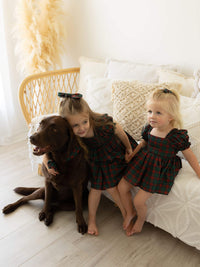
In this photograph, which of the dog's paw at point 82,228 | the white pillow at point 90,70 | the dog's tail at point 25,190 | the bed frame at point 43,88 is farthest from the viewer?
the white pillow at point 90,70

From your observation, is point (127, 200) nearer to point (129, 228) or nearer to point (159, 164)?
point (129, 228)

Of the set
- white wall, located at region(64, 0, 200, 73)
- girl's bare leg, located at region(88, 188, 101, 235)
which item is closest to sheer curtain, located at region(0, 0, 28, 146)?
white wall, located at region(64, 0, 200, 73)

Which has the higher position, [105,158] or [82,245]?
[105,158]

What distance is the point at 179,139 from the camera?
4.25 feet

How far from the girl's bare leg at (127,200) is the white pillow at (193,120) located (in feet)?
1.52

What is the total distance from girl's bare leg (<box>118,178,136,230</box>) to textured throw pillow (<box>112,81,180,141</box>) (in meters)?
0.37

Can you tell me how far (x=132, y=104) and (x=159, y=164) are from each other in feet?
1.59

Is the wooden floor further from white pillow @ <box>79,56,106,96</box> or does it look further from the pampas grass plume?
the pampas grass plume

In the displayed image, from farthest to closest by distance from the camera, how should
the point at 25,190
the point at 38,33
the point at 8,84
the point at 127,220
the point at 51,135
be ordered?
the point at 8,84 < the point at 38,33 < the point at 25,190 < the point at 127,220 < the point at 51,135

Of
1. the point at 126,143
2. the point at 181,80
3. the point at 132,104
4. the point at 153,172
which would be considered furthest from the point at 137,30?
the point at 153,172

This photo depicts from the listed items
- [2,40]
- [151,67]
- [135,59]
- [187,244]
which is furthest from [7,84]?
[187,244]

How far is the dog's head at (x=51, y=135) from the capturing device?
123cm

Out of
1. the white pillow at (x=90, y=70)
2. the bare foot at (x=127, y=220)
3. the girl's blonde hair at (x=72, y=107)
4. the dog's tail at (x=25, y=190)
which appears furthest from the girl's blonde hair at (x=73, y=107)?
the white pillow at (x=90, y=70)

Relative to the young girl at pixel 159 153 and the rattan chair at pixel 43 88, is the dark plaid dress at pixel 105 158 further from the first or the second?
the rattan chair at pixel 43 88
